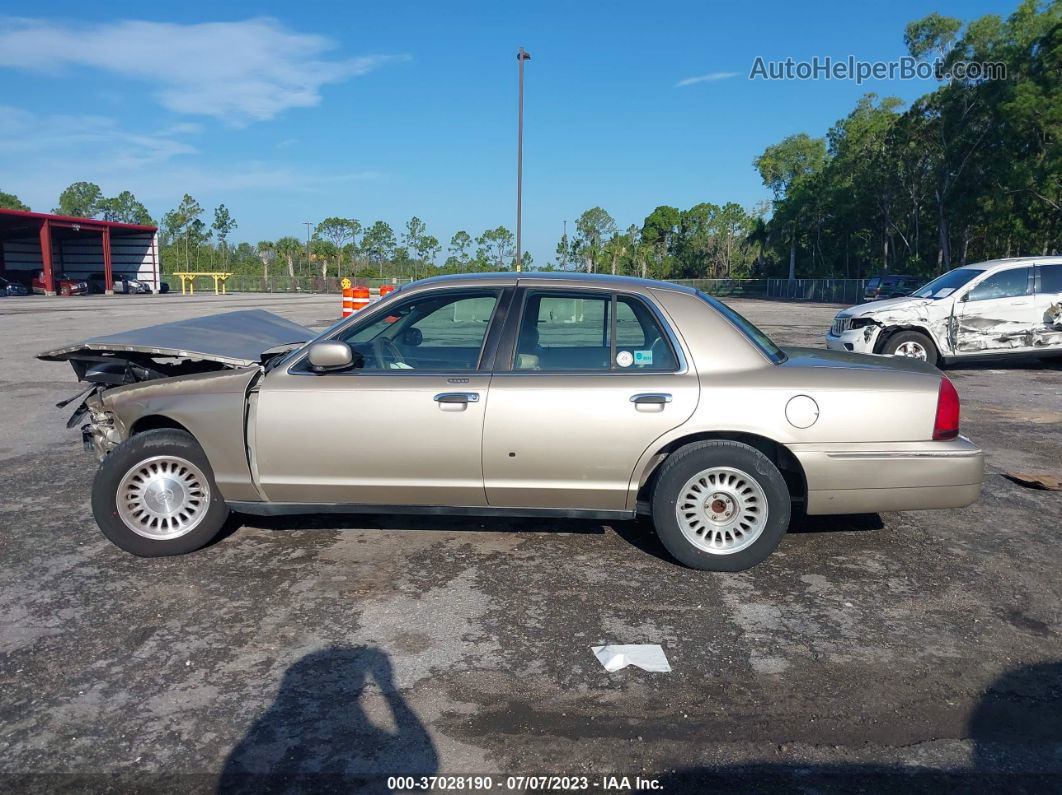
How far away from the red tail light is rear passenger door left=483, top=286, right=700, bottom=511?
1.29m

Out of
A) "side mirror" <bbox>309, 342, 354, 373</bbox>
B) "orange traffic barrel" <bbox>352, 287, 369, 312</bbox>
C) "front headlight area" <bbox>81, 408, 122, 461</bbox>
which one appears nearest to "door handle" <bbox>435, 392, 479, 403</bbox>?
"side mirror" <bbox>309, 342, 354, 373</bbox>

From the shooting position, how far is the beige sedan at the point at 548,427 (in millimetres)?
4504

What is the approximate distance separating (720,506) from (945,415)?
1.29m

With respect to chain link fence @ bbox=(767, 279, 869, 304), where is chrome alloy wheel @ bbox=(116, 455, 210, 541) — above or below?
below

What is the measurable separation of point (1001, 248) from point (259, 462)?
58.1m

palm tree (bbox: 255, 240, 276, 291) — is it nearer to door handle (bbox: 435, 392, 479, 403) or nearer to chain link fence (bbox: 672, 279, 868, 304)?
chain link fence (bbox: 672, 279, 868, 304)

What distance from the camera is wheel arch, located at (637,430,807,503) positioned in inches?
179

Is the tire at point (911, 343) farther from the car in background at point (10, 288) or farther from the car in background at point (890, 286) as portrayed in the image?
the car in background at point (10, 288)

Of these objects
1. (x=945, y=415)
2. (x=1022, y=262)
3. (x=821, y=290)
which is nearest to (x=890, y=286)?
(x=821, y=290)

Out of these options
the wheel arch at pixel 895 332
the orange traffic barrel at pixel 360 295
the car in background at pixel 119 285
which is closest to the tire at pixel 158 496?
the orange traffic barrel at pixel 360 295

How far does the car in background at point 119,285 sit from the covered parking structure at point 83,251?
421 millimetres

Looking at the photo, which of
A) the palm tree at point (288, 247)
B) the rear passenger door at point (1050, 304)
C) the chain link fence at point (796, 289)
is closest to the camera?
the rear passenger door at point (1050, 304)

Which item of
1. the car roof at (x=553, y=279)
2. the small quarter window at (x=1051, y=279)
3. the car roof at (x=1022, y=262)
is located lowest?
the car roof at (x=553, y=279)

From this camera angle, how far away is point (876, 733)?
10.2ft
